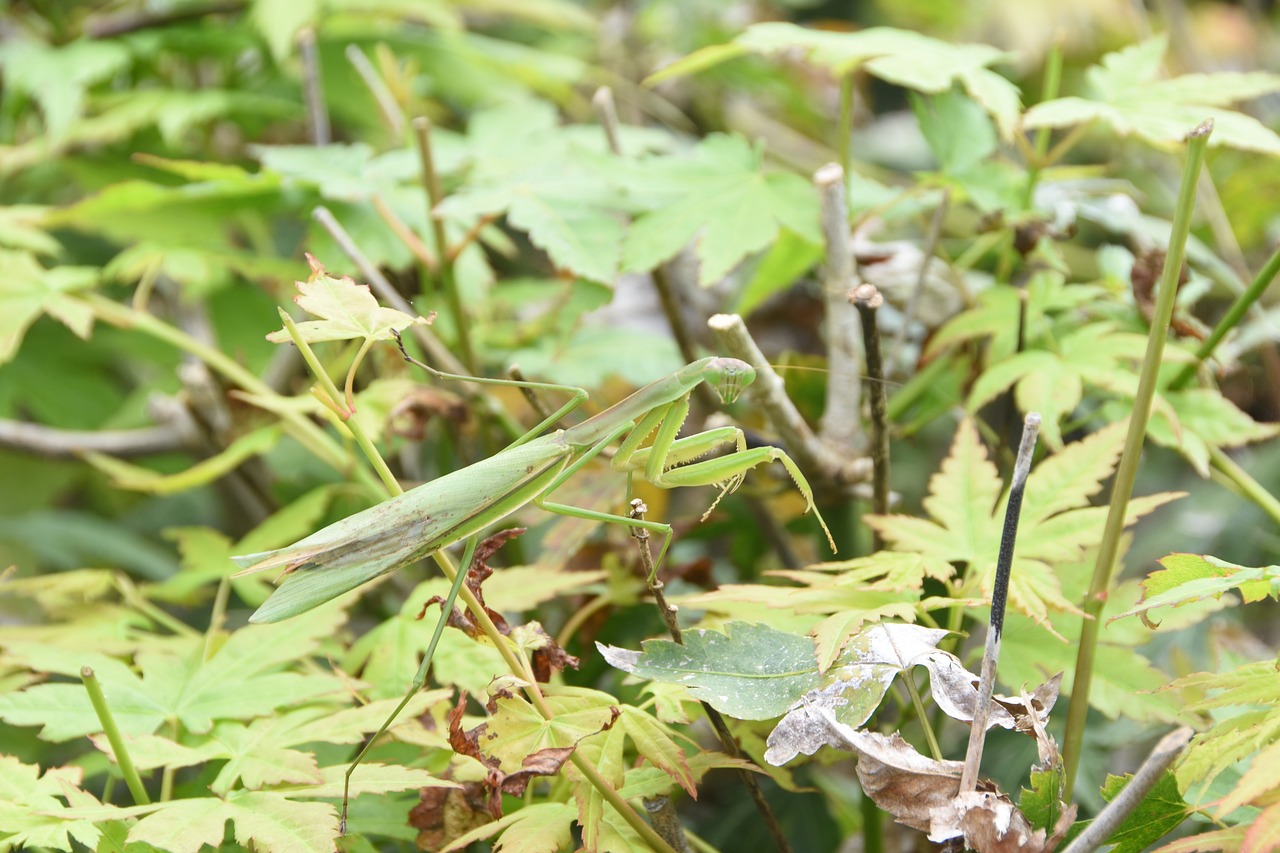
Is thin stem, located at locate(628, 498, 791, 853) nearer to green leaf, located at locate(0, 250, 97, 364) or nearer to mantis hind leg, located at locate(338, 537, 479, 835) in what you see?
mantis hind leg, located at locate(338, 537, 479, 835)

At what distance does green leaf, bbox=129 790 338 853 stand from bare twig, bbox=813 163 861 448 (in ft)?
1.95

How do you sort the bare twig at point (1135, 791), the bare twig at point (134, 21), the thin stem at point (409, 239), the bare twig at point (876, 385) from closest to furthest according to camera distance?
the bare twig at point (1135, 791) < the bare twig at point (876, 385) < the thin stem at point (409, 239) < the bare twig at point (134, 21)

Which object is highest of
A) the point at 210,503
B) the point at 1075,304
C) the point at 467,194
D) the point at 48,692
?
the point at 467,194

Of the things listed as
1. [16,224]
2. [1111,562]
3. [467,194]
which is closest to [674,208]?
[467,194]

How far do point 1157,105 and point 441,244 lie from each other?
2.49 ft

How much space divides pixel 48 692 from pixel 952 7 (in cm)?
275

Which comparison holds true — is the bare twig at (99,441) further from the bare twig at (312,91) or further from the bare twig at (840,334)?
the bare twig at (840,334)

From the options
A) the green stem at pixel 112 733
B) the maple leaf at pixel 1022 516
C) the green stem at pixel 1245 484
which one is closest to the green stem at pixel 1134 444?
the maple leaf at pixel 1022 516

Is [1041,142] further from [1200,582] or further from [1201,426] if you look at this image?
[1200,582]

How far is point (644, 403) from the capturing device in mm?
722

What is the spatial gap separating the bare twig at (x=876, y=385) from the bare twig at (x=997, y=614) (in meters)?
0.18

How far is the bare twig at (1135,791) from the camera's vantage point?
455mm

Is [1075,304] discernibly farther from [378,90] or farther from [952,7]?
[952,7]

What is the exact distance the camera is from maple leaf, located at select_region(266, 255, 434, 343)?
0.58m
